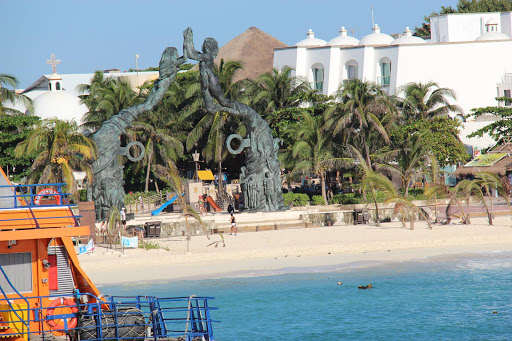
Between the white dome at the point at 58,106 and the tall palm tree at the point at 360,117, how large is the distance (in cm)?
2581

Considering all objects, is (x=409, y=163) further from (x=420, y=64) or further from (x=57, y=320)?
(x=57, y=320)

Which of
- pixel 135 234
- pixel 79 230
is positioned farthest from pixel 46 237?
pixel 135 234

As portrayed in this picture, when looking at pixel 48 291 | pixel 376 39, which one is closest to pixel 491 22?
pixel 376 39

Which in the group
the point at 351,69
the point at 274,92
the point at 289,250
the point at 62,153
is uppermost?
the point at 351,69

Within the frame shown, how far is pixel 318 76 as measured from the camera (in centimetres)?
7325

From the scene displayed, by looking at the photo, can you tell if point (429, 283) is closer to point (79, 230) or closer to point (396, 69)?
point (79, 230)

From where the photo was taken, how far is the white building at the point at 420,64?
68500 millimetres

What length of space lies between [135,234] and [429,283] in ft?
46.3

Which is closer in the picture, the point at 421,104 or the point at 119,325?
the point at 119,325

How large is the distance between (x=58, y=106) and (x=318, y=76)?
82.4 feet

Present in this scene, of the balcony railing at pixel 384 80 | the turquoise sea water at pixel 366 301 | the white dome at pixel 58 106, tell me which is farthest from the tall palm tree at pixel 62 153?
the balcony railing at pixel 384 80

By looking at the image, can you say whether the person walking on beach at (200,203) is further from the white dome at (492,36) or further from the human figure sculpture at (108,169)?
the white dome at (492,36)

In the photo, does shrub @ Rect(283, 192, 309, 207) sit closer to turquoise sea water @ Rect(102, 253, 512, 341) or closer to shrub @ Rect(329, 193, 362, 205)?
shrub @ Rect(329, 193, 362, 205)

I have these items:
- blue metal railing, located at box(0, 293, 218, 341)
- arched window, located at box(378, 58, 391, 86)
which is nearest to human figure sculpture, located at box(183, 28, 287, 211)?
blue metal railing, located at box(0, 293, 218, 341)
